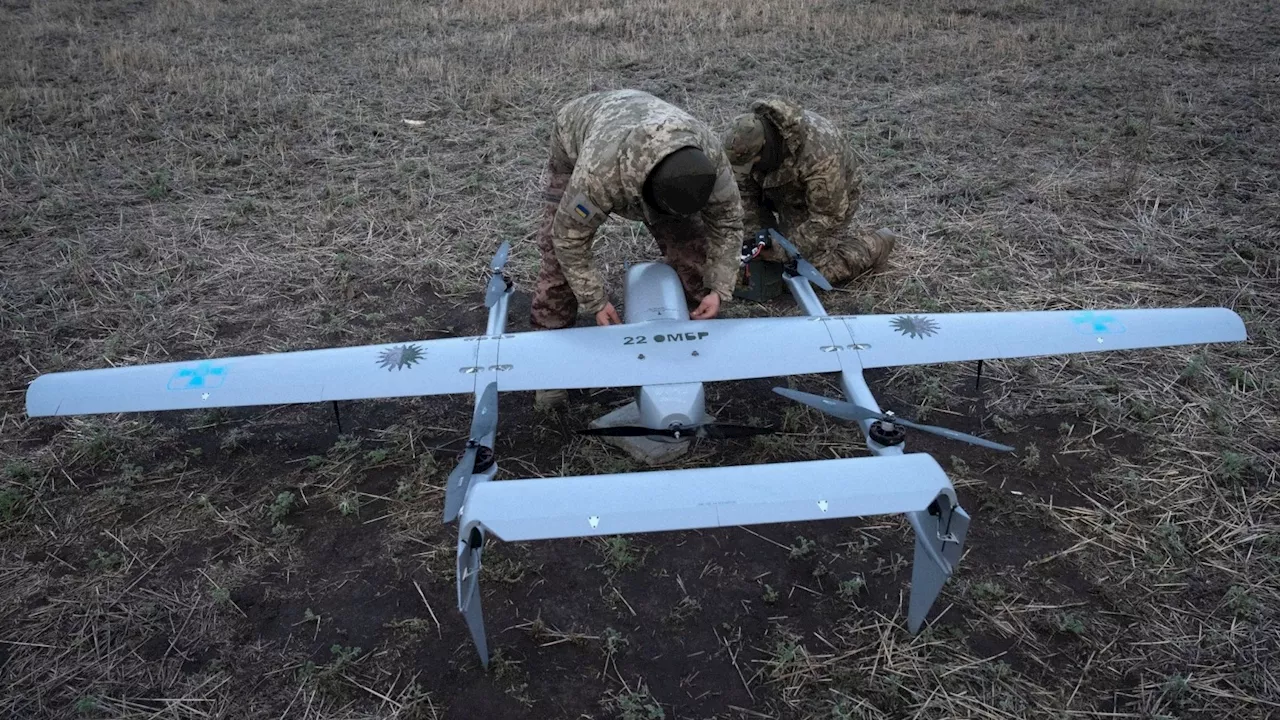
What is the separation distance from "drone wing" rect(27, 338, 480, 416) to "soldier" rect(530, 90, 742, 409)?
1069mm

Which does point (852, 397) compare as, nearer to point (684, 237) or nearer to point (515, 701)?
point (684, 237)

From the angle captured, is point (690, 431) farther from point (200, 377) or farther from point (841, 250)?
point (841, 250)

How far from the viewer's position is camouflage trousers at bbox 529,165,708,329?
22.4ft

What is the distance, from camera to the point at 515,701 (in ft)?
14.2

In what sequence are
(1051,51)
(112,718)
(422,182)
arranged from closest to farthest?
1. (112,718)
2. (422,182)
3. (1051,51)

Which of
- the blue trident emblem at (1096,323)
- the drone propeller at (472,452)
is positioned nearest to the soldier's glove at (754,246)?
the blue trident emblem at (1096,323)

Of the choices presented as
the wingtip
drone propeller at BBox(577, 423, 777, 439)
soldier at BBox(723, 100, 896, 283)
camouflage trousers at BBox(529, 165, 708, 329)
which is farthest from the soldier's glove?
the wingtip

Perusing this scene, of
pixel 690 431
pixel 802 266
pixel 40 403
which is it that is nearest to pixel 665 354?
pixel 690 431

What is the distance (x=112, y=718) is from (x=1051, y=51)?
50.9 feet

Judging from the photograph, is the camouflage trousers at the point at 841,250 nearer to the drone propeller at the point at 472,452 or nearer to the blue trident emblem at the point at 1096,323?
the blue trident emblem at the point at 1096,323

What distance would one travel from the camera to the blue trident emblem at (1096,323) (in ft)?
19.2

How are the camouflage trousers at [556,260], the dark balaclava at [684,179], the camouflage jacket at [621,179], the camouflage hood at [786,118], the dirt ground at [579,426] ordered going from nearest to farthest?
the dirt ground at [579,426]
the dark balaclava at [684,179]
the camouflage jacket at [621,179]
the camouflage trousers at [556,260]
the camouflage hood at [786,118]

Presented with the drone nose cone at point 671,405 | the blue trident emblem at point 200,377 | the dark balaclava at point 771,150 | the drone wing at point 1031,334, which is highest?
the dark balaclava at point 771,150

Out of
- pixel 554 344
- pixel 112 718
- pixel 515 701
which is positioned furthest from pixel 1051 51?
pixel 112 718
